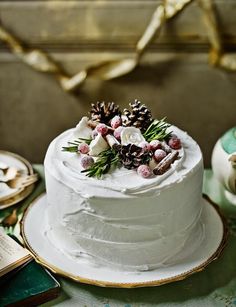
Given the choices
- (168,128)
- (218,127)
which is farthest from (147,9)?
(168,128)

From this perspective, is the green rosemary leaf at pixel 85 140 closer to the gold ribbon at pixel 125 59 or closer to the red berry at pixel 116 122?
the red berry at pixel 116 122

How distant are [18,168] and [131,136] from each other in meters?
0.47

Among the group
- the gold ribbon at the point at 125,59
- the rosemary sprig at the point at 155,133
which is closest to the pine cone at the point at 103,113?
the rosemary sprig at the point at 155,133

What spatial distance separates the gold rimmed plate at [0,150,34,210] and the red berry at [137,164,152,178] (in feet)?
1.42

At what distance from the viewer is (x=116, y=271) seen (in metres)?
1.23

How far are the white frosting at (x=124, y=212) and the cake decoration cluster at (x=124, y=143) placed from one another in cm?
2

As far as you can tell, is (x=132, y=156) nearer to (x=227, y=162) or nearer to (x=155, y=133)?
(x=155, y=133)

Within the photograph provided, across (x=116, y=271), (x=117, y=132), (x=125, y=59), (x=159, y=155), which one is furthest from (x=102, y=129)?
(x=125, y=59)

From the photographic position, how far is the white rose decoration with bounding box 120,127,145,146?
128 cm

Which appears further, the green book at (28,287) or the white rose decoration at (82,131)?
the white rose decoration at (82,131)

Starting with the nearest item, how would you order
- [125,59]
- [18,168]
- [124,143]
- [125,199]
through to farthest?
[125,199] < [124,143] < [18,168] < [125,59]

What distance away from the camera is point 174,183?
120cm

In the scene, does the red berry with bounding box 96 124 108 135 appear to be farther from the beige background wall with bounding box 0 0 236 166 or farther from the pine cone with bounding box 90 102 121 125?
the beige background wall with bounding box 0 0 236 166

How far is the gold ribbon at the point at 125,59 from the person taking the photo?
221cm
